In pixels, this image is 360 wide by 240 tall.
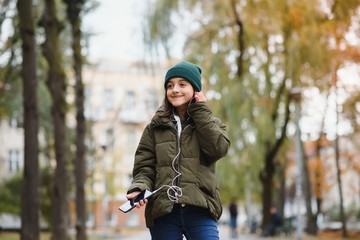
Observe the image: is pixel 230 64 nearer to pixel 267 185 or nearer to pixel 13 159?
pixel 267 185

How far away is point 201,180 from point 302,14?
15764 mm

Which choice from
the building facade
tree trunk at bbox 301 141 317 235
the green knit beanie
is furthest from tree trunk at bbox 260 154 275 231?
the building facade

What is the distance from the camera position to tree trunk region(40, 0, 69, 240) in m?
14.3

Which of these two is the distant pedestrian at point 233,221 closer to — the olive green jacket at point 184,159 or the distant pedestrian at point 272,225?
the distant pedestrian at point 272,225

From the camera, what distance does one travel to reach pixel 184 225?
3.73m

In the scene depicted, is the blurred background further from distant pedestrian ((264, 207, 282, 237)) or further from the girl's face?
the girl's face

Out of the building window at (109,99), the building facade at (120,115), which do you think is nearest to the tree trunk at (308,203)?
the building facade at (120,115)

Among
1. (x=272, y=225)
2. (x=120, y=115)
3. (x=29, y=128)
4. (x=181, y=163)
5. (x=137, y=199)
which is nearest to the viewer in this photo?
(x=137, y=199)

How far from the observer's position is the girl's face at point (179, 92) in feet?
12.8

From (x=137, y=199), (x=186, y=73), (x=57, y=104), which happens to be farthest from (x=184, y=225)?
(x=57, y=104)

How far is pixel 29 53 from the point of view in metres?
11.5

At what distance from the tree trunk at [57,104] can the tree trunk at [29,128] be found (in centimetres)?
280

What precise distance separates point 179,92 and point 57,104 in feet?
37.0

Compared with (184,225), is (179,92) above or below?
above
